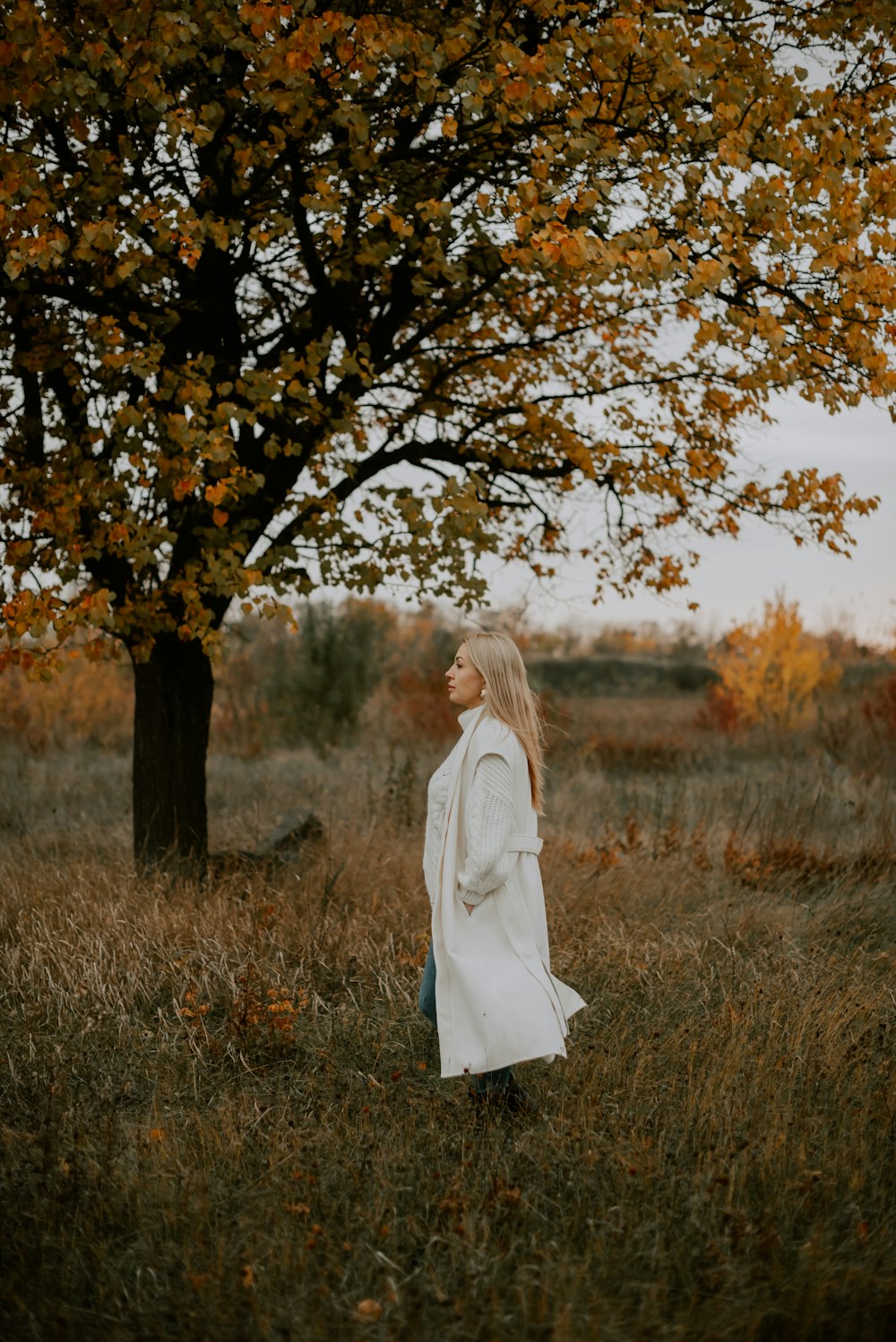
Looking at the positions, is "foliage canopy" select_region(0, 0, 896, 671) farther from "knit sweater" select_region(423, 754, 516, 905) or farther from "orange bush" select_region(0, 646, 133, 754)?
"orange bush" select_region(0, 646, 133, 754)

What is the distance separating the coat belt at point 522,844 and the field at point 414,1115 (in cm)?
93

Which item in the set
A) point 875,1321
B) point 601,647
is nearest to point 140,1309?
point 875,1321

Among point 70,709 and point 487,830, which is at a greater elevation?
point 487,830

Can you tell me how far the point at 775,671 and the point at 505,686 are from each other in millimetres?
13871

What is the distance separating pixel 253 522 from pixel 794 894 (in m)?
4.20

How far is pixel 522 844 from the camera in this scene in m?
3.55

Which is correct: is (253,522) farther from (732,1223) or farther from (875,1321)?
(875,1321)

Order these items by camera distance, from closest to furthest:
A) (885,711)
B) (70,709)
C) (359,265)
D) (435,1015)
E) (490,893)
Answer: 1. (490,893)
2. (435,1015)
3. (359,265)
4. (885,711)
5. (70,709)

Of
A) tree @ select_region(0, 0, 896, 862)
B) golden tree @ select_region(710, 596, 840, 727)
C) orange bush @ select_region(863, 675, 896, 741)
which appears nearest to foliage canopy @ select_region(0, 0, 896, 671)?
tree @ select_region(0, 0, 896, 862)

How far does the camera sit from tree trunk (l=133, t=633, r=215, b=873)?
635 centimetres

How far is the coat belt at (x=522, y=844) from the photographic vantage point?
11.6ft

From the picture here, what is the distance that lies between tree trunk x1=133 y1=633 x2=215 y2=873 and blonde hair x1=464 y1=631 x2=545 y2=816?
312cm

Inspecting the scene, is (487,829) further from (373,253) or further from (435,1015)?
(373,253)

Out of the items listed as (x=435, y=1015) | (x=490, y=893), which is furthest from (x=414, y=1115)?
(x=490, y=893)
